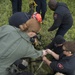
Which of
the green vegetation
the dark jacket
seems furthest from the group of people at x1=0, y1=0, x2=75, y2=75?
the green vegetation

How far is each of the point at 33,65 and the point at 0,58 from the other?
1.43 m

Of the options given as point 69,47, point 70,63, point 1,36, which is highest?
point 1,36

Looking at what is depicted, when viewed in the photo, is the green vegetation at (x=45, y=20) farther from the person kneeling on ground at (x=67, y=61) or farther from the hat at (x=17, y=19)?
the hat at (x=17, y=19)

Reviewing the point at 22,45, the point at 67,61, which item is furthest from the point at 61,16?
the point at 22,45

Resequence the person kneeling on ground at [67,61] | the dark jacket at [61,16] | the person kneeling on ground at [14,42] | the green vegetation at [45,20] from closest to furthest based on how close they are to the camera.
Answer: the person kneeling on ground at [14,42]
the person kneeling on ground at [67,61]
the dark jacket at [61,16]
the green vegetation at [45,20]

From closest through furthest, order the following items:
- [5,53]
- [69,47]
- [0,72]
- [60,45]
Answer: [5,53] < [0,72] < [69,47] < [60,45]

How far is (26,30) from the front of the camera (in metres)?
3.23

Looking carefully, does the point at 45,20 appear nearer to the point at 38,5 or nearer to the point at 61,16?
the point at 38,5

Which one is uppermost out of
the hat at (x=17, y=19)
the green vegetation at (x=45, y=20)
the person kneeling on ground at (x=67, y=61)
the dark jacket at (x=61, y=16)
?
the hat at (x=17, y=19)

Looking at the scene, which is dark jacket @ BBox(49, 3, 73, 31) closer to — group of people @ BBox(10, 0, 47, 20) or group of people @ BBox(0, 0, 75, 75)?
group of people @ BBox(0, 0, 75, 75)

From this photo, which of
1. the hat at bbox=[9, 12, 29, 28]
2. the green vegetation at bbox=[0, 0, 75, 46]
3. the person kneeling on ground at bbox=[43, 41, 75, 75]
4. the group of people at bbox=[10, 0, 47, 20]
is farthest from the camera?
the green vegetation at bbox=[0, 0, 75, 46]

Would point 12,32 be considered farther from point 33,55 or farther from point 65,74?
point 65,74

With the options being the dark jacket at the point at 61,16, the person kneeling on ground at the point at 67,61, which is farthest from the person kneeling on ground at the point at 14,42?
the dark jacket at the point at 61,16

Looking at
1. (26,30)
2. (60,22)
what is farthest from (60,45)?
(26,30)
